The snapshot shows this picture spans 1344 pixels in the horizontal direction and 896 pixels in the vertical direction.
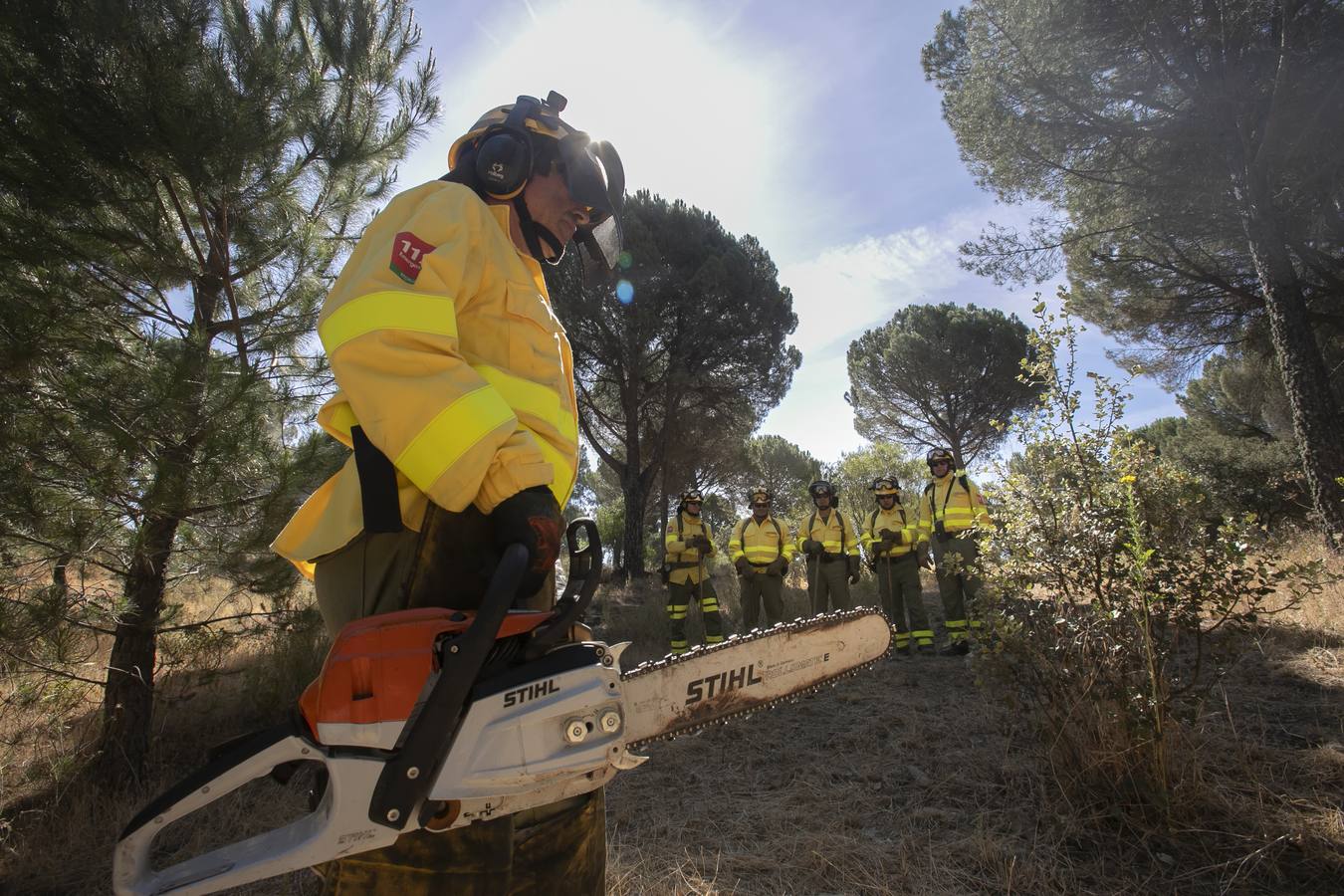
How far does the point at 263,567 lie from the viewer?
11.8 ft

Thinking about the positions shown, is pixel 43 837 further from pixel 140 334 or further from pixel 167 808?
pixel 167 808

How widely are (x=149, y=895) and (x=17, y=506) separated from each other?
263cm

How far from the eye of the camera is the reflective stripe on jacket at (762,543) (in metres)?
8.70

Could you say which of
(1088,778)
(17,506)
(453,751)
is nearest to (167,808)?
(453,751)

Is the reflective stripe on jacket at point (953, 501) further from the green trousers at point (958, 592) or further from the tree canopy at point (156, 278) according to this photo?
the tree canopy at point (156, 278)

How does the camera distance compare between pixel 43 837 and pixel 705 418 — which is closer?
pixel 43 837

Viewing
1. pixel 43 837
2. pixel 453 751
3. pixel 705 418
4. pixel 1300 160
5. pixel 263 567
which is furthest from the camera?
pixel 705 418

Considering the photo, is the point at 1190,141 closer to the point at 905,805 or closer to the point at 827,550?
the point at 827,550

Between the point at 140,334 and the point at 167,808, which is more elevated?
the point at 140,334

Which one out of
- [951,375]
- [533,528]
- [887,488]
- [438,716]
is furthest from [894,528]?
[951,375]

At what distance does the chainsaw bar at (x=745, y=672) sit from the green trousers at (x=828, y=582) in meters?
7.23

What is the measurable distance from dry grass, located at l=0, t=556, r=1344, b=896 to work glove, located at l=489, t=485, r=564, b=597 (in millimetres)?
2148

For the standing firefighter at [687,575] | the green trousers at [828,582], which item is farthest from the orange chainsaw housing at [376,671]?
the green trousers at [828,582]

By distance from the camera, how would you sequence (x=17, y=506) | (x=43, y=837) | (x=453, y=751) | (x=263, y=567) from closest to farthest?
(x=453, y=751) → (x=17, y=506) → (x=43, y=837) → (x=263, y=567)
